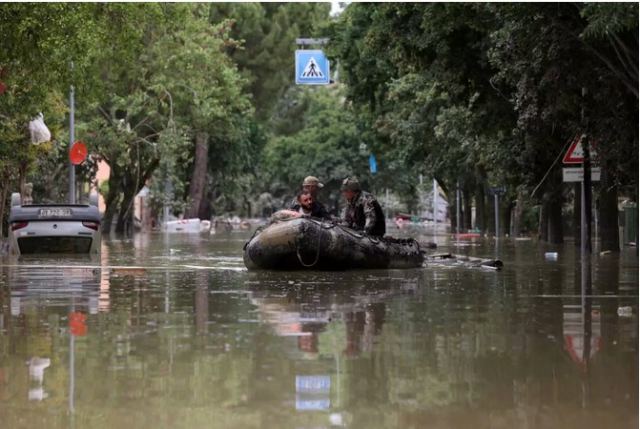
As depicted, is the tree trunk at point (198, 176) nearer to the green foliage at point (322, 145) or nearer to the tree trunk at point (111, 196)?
the tree trunk at point (111, 196)

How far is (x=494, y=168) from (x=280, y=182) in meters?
82.5

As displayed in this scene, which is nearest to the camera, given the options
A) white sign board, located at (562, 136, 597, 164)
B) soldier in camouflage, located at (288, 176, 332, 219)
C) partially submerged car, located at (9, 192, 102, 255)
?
soldier in camouflage, located at (288, 176, 332, 219)

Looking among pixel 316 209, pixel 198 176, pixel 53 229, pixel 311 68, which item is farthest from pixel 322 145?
pixel 316 209

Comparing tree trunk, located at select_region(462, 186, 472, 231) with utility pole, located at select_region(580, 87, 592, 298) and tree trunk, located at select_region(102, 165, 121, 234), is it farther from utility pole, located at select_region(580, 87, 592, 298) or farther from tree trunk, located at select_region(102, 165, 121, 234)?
utility pole, located at select_region(580, 87, 592, 298)

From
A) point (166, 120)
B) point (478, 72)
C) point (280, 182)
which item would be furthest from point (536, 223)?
point (280, 182)

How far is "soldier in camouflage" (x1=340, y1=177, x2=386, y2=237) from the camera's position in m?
19.8

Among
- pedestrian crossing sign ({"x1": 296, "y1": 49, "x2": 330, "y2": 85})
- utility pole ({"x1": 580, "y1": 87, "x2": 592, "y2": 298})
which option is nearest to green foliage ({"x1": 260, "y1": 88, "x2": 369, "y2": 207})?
pedestrian crossing sign ({"x1": 296, "y1": 49, "x2": 330, "y2": 85})

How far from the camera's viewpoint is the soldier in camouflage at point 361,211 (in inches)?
780

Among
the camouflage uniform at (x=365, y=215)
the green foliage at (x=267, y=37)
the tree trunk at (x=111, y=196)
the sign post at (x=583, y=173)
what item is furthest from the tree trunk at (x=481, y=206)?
the camouflage uniform at (x=365, y=215)

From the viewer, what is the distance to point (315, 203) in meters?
19.9

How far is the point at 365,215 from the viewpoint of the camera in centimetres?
1994

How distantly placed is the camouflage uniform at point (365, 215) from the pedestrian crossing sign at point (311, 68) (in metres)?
10.5

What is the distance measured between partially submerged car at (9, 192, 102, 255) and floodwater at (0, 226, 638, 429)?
1115 cm

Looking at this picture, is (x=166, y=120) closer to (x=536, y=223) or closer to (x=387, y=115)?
(x=387, y=115)
